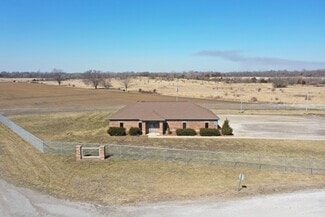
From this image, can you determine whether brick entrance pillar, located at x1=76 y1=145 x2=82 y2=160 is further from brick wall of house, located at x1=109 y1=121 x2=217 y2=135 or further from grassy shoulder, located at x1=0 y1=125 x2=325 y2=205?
brick wall of house, located at x1=109 y1=121 x2=217 y2=135

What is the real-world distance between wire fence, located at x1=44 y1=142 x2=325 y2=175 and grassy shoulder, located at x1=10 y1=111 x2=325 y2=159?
10.7 feet

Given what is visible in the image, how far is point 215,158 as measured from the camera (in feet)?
102

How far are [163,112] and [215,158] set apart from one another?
16334 millimetres

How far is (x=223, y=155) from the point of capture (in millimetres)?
31812

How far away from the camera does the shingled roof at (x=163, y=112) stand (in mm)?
45000

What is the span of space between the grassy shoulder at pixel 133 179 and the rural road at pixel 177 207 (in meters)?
1.07

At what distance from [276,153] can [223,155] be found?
5.41 metres

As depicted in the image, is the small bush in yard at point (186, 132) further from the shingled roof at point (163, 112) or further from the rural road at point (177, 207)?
the rural road at point (177, 207)

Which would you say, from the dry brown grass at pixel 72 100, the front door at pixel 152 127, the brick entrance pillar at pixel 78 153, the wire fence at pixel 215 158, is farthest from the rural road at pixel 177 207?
the dry brown grass at pixel 72 100

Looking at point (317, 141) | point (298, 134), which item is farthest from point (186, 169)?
point (298, 134)

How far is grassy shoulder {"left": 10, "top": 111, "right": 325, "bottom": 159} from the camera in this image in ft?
115

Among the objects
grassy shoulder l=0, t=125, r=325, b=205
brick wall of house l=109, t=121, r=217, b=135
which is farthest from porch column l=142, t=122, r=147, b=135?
grassy shoulder l=0, t=125, r=325, b=205

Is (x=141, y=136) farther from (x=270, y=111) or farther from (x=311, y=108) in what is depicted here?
(x=311, y=108)

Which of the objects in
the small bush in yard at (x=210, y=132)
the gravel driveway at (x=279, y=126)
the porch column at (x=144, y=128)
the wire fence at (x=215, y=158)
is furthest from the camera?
the porch column at (x=144, y=128)
